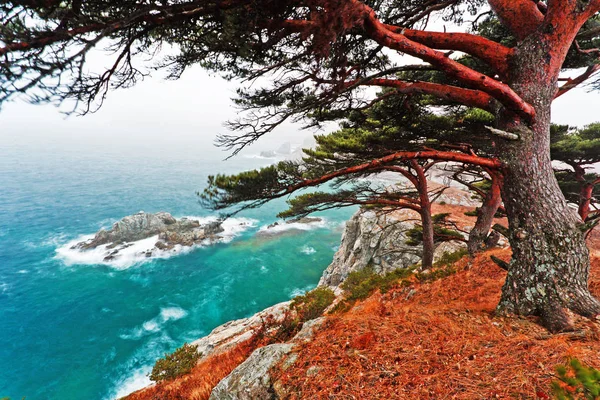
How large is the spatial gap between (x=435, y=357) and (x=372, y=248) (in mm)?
17235

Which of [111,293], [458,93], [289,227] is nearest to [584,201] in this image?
[458,93]

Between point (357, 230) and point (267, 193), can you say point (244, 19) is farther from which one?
point (357, 230)

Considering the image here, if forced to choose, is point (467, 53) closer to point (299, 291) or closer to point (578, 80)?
point (578, 80)

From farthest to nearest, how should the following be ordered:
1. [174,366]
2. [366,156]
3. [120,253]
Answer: [120,253], [174,366], [366,156]

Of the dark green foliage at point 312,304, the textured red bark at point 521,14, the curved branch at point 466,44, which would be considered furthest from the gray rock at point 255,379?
the textured red bark at point 521,14

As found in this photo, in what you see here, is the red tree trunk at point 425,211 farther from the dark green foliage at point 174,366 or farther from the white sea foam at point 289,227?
the white sea foam at point 289,227

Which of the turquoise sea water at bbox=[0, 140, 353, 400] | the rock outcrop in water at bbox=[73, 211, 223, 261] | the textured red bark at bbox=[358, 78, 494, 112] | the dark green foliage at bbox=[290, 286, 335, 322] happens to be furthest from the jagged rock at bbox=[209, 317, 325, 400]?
the rock outcrop in water at bbox=[73, 211, 223, 261]

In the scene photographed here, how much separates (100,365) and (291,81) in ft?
73.2

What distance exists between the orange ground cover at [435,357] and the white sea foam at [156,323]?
21280 millimetres

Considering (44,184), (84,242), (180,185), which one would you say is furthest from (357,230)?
(44,184)

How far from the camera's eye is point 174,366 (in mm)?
6316

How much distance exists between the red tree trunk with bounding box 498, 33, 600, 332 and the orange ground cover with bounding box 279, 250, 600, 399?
0.33 meters

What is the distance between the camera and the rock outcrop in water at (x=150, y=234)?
3103cm

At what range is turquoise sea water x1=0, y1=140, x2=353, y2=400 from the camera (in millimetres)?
16312
